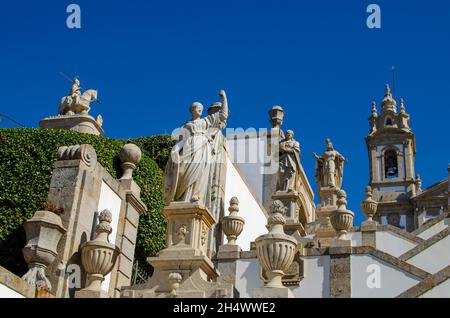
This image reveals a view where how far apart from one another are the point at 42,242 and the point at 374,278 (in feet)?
19.7

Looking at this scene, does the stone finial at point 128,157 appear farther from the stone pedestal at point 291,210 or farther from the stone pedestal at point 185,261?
the stone pedestal at point 291,210

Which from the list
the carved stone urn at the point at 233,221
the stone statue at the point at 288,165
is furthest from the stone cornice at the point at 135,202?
the stone statue at the point at 288,165

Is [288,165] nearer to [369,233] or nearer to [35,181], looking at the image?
[369,233]

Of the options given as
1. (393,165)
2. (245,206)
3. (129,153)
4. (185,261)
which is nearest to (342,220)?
(185,261)

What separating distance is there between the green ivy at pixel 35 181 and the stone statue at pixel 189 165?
2358 millimetres

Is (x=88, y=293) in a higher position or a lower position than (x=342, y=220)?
lower

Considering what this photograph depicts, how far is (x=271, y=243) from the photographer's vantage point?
9.70 m

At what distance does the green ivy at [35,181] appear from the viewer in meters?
A: 11.9

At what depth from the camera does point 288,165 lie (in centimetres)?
1986

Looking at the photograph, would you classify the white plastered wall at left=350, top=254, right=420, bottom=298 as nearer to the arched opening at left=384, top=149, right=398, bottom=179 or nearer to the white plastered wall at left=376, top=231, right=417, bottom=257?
the white plastered wall at left=376, top=231, right=417, bottom=257

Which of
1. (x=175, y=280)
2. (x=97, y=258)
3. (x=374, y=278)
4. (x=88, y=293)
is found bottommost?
(x=88, y=293)
